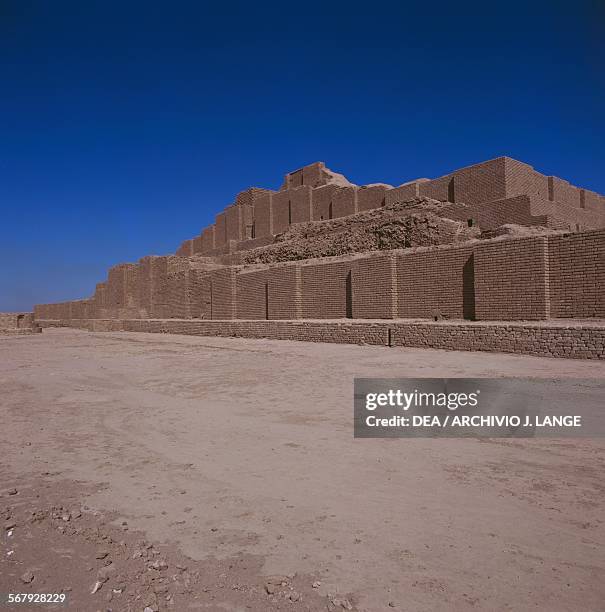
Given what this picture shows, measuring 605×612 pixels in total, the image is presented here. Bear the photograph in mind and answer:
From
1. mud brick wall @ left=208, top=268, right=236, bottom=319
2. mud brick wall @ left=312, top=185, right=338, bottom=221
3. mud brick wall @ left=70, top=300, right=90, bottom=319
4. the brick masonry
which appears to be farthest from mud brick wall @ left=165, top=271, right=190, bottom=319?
mud brick wall @ left=70, top=300, right=90, bottom=319

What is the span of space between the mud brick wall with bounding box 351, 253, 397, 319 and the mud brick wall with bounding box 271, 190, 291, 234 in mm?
15803

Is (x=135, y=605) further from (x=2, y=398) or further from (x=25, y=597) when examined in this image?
(x=2, y=398)

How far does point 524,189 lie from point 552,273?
8215 millimetres

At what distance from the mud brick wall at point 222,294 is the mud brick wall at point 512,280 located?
10824 mm

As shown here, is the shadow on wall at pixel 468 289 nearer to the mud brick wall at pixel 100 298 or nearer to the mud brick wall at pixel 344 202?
the mud brick wall at pixel 344 202

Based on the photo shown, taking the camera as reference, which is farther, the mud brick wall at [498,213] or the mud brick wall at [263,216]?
the mud brick wall at [263,216]

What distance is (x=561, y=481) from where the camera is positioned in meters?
2.74

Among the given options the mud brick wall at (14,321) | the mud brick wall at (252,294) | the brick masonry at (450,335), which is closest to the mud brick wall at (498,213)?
the brick masonry at (450,335)

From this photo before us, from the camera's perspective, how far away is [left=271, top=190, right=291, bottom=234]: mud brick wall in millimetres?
28984

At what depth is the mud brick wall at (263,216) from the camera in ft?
99.6

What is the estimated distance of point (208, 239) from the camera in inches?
1412

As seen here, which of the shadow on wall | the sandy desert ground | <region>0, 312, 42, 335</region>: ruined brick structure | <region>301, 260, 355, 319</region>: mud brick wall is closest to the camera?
the sandy desert ground

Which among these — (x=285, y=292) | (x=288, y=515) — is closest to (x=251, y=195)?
(x=285, y=292)

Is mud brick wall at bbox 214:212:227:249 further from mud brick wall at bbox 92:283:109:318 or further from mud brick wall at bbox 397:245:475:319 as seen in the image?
mud brick wall at bbox 397:245:475:319
